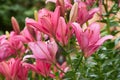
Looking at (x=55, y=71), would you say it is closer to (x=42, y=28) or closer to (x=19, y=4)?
(x=42, y=28)

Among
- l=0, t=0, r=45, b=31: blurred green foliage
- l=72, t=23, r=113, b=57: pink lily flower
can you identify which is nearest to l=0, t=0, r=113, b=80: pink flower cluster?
l=72, t=23, r=113, b=57: pink lily flower

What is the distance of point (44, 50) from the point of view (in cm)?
109

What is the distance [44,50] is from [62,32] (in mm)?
65

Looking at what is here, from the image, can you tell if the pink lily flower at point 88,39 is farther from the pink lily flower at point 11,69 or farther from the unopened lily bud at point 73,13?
the pink lily flower at point 11,69

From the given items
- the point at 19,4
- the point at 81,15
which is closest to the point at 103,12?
the point at 81,15

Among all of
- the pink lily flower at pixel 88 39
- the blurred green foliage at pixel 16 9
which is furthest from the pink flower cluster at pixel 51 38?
the blurred green foliage at pixel 16 9

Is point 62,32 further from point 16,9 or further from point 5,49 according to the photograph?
point 16,9

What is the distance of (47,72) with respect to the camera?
1.18 metres

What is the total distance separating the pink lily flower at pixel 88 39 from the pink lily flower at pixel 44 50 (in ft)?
0.23

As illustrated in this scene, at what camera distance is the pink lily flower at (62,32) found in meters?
1.09

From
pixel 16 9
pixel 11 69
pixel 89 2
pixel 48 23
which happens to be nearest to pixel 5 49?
pixel 11 69

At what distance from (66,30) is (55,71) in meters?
0.18

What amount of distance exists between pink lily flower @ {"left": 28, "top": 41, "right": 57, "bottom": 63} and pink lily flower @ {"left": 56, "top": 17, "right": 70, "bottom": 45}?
21mm

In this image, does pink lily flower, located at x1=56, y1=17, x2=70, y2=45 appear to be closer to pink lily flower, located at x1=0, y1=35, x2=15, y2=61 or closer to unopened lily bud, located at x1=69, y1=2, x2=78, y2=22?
unopened lily bud, located at x1=69, y1=2, x2=78, y2=22
